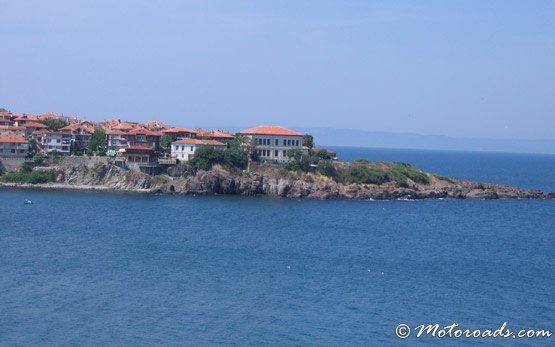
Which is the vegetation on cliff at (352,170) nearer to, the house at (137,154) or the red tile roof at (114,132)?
the house at (137,154)

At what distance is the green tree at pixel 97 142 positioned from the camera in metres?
75.5

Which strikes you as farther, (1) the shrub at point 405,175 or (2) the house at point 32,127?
(2) the house at point 32,127

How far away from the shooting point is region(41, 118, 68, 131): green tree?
3249 inches

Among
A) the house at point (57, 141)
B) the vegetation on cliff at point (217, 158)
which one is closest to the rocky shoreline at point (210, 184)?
the vegetation on cliff at point (217, 158)

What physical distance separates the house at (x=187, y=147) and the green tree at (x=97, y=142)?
7.19 metres

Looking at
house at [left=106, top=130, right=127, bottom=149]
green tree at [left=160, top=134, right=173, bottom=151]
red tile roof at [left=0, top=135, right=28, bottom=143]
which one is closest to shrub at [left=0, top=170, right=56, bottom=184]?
red tile roof at [left=0, top=135, right=28, bottom=143]

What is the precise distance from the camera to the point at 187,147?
7344cm

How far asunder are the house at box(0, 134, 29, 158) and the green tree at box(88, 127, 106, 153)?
5.82 meters

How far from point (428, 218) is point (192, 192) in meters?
20.6

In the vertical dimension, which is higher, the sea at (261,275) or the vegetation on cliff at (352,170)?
the vegetation on cliff at (352,170)

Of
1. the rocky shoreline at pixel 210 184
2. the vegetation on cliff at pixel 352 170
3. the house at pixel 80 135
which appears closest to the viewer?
the rocky shoreline at pixel 210 184

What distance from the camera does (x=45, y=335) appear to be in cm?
2641

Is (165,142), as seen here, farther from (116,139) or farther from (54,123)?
(54,123)

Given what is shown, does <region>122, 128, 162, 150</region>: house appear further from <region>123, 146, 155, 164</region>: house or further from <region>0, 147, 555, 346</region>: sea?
<region>0, 147, 555, 346</region>: sea
